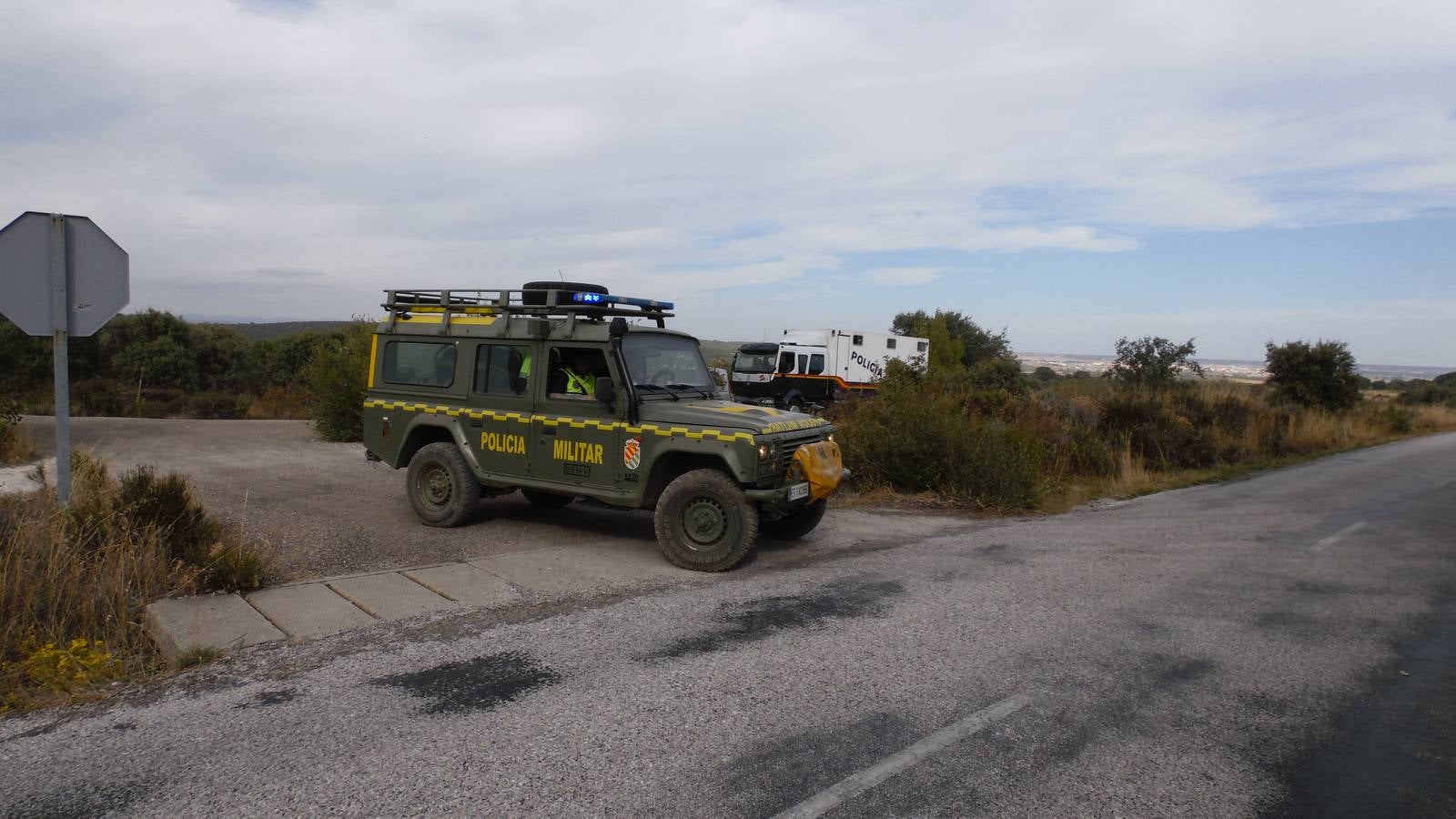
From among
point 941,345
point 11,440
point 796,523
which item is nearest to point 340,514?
point 796,523

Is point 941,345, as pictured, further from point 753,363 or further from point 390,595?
point 390,595

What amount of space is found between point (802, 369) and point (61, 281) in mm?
24209

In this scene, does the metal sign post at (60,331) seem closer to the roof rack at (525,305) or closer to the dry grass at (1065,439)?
the roof rack at (525,305)

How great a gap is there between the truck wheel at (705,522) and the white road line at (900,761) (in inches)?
123

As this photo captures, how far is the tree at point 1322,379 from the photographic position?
1060 inches

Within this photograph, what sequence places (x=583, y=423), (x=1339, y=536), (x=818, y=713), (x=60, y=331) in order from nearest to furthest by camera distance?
(x=818, y=713) < (x=60, y=331) < (x=583, y=423) < (x=1339, y=536)

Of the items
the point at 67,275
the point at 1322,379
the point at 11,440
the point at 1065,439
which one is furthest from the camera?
the point at 1322,379

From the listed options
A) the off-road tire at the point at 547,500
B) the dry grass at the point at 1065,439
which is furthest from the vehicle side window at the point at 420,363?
the dry grass at the point at 1065,439

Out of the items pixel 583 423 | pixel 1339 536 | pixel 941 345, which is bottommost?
pixel 1339 536

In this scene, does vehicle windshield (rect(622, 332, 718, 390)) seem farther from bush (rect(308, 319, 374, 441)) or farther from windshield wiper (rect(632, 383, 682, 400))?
bush (rect(308, 319, 374, 441))

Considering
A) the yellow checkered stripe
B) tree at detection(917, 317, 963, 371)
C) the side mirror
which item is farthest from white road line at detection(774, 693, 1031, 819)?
tree at detection(917, 317, 963, 371)

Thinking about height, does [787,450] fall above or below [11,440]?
above

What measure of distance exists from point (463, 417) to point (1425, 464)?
65.0 ft

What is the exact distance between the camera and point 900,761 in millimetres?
4066
